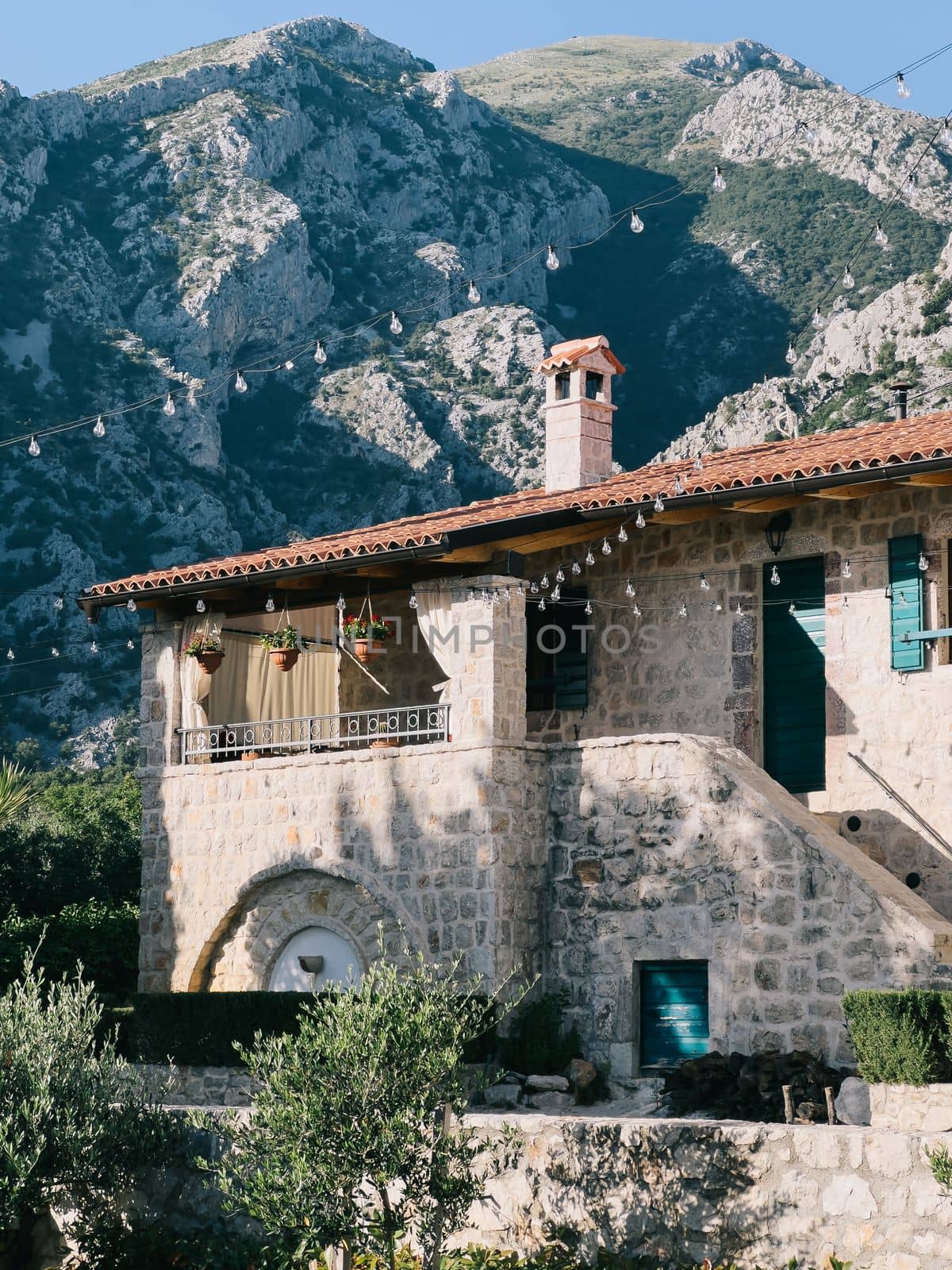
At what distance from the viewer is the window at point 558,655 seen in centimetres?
1634

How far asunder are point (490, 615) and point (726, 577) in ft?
7.98

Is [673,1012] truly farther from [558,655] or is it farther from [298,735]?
[298,735]

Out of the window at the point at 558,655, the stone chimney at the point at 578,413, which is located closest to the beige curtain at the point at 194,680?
the window at the point at 558,655

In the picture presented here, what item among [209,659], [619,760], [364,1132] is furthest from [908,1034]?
[209,659]

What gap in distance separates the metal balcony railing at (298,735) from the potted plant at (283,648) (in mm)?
622

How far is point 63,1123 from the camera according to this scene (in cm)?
1074

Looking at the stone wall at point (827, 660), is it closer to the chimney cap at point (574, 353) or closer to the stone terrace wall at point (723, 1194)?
the chimney cap at point (574, 353)

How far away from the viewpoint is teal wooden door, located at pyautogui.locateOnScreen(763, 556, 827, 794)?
15.0 meters

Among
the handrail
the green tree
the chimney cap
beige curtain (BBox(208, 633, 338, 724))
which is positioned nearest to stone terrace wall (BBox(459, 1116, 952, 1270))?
the green tree

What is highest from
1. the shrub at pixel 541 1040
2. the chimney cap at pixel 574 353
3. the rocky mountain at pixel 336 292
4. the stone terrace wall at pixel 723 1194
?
the rocky mountain at pixel 336 292

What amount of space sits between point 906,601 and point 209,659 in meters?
7.22

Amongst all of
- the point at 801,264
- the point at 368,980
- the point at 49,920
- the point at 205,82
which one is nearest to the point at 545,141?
the point at 205,82

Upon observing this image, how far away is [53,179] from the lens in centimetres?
6444

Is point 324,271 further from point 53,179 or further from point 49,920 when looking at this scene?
point 49,920
